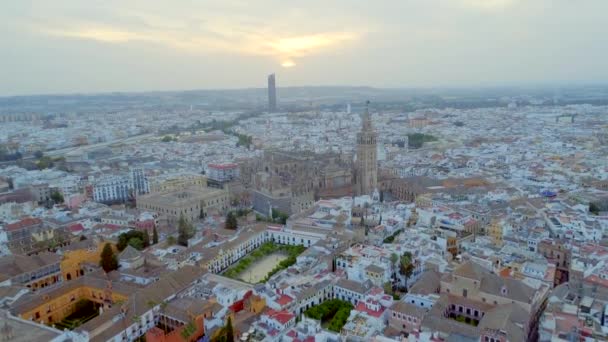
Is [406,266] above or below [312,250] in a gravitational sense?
above

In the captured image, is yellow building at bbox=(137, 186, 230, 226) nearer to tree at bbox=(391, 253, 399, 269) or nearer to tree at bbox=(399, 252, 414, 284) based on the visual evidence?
tree at bbox=(391, 253, 399, 269)

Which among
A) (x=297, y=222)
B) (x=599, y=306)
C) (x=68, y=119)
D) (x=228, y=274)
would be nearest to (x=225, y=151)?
(x=297, y=222)

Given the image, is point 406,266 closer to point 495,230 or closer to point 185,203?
point 495,230

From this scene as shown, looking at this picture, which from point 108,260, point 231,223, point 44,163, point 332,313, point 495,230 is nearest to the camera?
point 332,313

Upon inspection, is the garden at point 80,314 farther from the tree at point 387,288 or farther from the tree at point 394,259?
the tree at point 394,259

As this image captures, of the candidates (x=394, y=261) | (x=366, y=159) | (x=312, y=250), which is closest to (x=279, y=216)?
(x=312, y=250)

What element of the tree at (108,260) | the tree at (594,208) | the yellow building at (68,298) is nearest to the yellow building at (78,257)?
the tree at (108,260)

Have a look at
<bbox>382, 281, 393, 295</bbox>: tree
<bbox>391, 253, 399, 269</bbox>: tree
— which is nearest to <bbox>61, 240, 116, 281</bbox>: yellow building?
<bbox>382, 281, 393, 295</bbox>: tree
